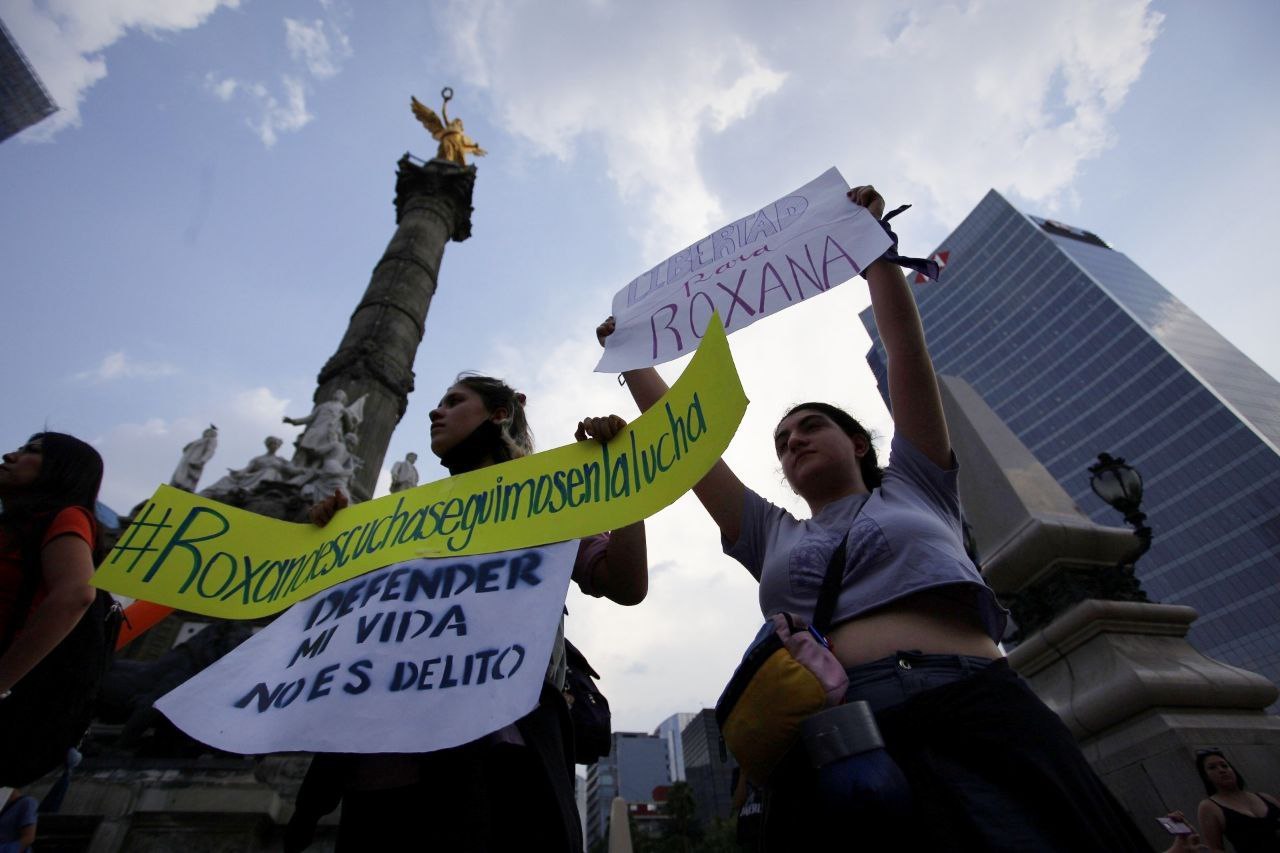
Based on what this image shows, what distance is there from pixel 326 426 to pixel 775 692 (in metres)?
12.1

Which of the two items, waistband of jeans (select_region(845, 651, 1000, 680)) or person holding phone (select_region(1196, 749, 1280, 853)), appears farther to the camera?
person holding phone (select_region(1196, 749, 1280, 853))

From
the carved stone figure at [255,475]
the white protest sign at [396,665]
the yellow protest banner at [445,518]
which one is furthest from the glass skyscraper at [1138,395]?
the white protest sign at [396,665]

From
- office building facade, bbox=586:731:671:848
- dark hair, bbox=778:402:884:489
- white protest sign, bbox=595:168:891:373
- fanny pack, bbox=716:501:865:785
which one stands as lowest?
fanny pack, bbox=716:501:865:785

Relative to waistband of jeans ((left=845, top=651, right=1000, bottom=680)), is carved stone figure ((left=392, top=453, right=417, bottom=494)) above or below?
above

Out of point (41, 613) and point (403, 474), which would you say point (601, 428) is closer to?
point (41, 613)

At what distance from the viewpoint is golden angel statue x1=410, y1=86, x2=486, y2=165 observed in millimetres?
21609

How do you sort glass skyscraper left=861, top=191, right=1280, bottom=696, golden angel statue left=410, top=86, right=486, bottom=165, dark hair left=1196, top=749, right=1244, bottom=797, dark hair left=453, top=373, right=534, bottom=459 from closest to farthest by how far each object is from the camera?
dark hair left=453, top=373, right=534, bottom=459, dark hair left=1196, top=749, right=1244, bottom=797, golden angel statue left=410, top=86, right=486, bottom=165, glass skyscraper left=861, top=191, right=1280, bottom=696

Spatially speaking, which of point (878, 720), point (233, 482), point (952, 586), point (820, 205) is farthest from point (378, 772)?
point (233, 482)

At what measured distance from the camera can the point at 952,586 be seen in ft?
5.03

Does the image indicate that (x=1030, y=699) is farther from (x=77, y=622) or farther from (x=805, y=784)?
(x=77, y=622)

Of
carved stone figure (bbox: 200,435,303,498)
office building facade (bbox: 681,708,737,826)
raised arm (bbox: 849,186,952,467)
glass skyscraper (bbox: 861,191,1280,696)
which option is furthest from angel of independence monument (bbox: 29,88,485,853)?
glass skyscraper (bbox: 861,191,1280,696)

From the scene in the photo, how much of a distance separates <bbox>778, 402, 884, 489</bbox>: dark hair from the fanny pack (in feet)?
2.87

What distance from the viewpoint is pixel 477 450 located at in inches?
86.7

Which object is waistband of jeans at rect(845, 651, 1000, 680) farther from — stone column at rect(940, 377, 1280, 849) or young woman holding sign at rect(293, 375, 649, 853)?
stone column at rect(940, 377, 1280, 849)
